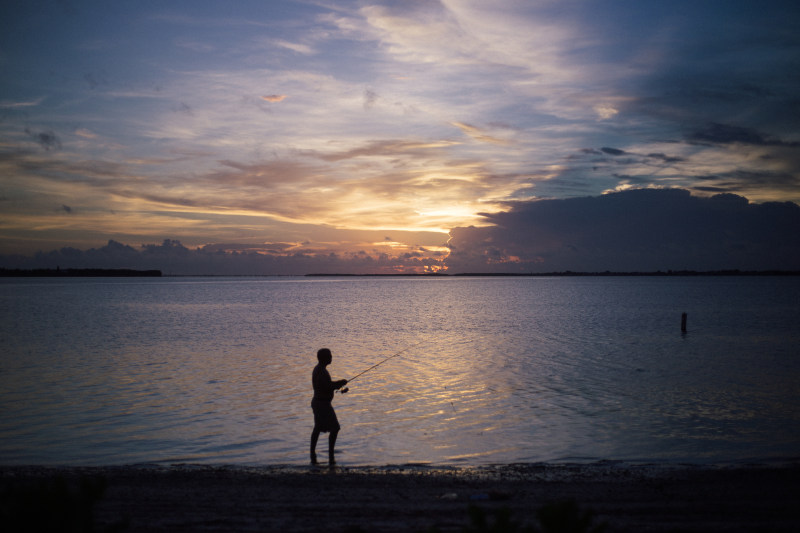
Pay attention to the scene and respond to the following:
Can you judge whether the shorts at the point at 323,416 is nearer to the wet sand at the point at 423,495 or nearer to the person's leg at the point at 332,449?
the person's leg at the point at 332,449

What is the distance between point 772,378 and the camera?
22.3 metres

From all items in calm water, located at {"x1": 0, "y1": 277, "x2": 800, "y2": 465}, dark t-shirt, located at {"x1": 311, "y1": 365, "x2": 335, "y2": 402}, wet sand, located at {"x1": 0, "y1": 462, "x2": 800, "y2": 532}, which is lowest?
calm water, located at {"x1": 0, "y1": 277, "x2": 800, "y2": 465}

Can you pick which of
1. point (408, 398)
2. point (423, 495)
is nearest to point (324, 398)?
point (423, 495)

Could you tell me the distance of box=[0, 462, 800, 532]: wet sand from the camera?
24.4 ft

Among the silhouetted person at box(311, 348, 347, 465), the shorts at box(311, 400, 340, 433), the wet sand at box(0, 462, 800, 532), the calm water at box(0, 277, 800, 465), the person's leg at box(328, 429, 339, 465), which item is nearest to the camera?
the wet sand at box(0, 462, 800, 532)

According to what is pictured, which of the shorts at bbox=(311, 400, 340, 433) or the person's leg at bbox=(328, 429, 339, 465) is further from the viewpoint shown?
the person's leg at bbox=(328, 429, 339, 465)

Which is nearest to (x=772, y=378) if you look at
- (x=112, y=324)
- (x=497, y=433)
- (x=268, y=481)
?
(x=497, y=433)

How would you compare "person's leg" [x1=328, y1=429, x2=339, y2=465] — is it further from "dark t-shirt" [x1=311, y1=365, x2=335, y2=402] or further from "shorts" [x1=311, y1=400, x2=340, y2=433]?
"dark t-shirt" [x1=311, y1=365, x2=335, y2=402]

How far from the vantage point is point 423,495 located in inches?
348

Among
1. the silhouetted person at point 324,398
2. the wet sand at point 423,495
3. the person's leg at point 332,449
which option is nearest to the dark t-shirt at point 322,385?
the silhouetted person at point 324,398

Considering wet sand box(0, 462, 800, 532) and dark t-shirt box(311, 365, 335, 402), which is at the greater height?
dark t-shirt box(311, 365, 335, 402)

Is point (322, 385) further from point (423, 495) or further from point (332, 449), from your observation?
point (423, 495)

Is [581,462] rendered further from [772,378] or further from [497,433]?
[772,378]

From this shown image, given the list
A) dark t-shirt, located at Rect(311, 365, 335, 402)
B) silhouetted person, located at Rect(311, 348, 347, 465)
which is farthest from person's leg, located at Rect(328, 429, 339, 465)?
dark t-shirt, located at Rect(311, 365, 335, 402)
